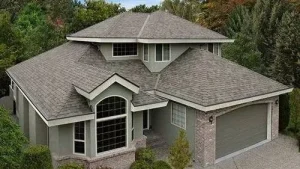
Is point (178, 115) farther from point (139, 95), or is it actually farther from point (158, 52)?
point (158, 52)

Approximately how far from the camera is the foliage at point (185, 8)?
49103 millimetres

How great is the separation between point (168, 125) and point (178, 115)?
3.82ft

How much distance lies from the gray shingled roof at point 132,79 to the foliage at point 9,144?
1713 mm

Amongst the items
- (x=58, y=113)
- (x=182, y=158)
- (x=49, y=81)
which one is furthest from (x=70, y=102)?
(x=182, y=158)

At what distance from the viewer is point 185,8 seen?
161ft

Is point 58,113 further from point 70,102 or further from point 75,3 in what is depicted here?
point 75,3

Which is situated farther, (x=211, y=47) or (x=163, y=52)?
(x=211, y=47)

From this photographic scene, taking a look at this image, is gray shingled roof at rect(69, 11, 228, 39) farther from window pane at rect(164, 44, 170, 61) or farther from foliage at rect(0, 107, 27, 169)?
foliage at rect(0, 107, 27, 169)

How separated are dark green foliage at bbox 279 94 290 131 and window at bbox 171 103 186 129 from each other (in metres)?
7.58

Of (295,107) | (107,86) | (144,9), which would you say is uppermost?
(144,9)

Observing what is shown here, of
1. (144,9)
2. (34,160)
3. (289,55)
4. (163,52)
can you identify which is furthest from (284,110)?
(144,9)

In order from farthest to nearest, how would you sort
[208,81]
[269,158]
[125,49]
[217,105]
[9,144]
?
[125,49] → [208,81] → [269,158] → [217,105] → [9,144]

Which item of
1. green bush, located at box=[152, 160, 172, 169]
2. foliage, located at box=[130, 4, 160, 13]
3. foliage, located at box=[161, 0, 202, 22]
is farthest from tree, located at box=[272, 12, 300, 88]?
foliage, located at box=[161, 0, 202, 22]

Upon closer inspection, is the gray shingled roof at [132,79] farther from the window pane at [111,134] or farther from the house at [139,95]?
the window pane at [111,134]
